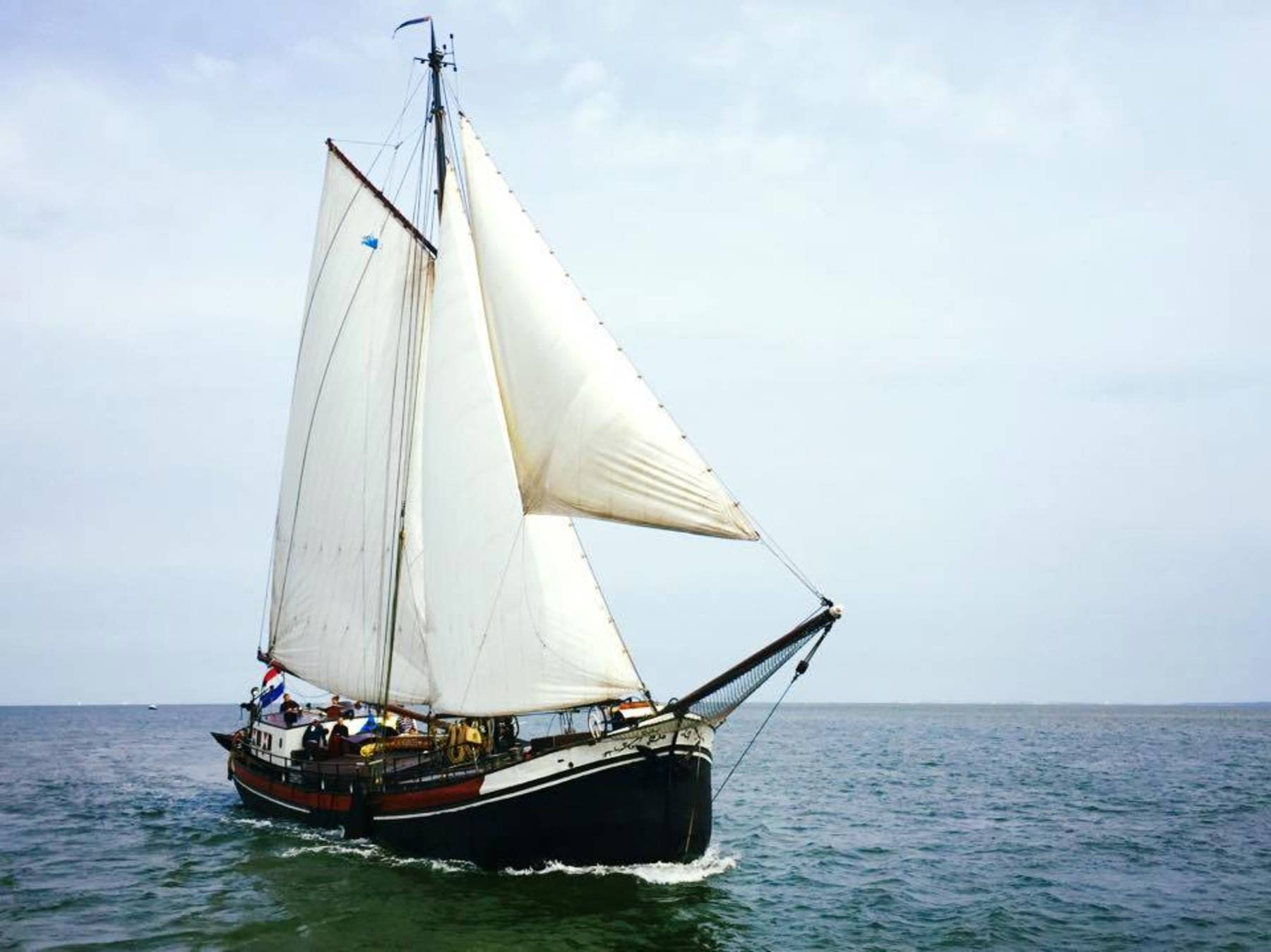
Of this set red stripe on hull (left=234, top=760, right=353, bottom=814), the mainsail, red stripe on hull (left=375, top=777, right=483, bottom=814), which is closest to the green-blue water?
red stripe on hull (left=234, top=760, right=353, bottom=814)

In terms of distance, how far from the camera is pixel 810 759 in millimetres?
70188

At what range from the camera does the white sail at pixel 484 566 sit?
2438 cm

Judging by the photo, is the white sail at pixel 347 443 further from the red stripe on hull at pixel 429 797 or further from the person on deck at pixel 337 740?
the red stripe on hull at pixel 429 797

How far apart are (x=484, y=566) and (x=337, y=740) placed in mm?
11999

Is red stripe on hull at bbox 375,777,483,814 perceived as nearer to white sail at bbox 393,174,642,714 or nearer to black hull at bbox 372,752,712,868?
black hull at bbox 372,752,712,868

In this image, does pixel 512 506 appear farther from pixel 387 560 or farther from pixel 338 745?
pixel 338 745

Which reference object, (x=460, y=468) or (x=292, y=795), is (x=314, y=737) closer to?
(x=292, y=795)

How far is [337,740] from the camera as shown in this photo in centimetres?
3350

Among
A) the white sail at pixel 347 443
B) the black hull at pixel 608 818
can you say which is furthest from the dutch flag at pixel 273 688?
the black hull at pixel 608 818

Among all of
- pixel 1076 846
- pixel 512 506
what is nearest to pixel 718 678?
pixel 512 506

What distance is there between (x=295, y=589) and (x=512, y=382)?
15837mm

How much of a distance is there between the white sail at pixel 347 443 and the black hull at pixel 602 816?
818cm

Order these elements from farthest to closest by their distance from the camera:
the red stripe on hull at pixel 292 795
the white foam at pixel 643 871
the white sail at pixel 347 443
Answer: the white sail at pixel 347 443, the red stripe on hull at pixel 292 795, the white foam at pixel 643 871

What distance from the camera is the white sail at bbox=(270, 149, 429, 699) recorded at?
3262 centimetres
